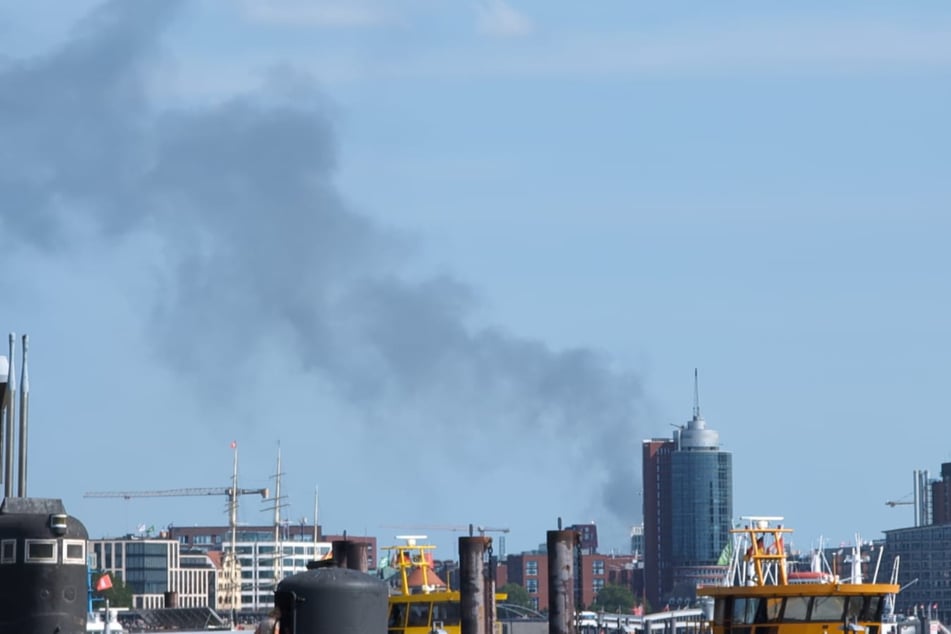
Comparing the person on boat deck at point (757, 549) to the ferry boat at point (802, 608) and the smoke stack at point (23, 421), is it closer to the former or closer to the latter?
the ferry boat at point (802, 608)

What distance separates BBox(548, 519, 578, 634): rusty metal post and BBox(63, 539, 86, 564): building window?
37511 mm

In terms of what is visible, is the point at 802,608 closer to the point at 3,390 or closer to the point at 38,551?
the point at 3,390

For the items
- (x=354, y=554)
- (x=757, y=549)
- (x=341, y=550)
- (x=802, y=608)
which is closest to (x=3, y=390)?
(x=802, y=608)

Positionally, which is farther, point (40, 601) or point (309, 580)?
point (40, 601)

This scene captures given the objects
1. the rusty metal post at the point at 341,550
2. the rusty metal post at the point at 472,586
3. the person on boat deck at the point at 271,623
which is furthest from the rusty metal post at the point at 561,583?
the person on boat deck at the point at 271,623

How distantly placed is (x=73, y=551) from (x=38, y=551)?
62 cm

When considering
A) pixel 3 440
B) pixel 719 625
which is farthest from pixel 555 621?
pixel 3 440

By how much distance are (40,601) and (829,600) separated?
1088 inches

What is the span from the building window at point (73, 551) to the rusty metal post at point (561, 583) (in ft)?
123

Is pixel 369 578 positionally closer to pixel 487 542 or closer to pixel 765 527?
pixel 765 527

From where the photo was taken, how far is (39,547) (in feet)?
112

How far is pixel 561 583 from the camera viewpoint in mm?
72125

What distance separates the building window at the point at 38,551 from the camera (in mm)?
33969

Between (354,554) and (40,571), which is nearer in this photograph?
(40,571)
